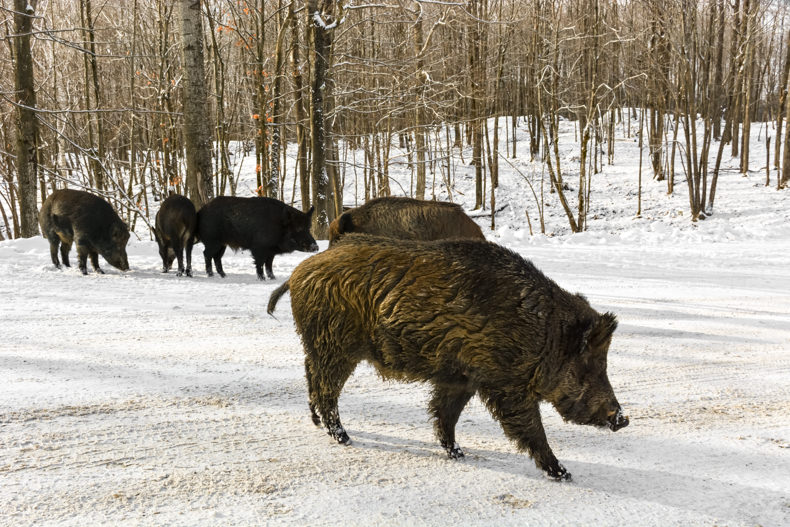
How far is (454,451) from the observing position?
3645 mm

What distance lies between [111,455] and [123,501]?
57 centimetres

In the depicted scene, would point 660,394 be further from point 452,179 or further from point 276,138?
point 452,179

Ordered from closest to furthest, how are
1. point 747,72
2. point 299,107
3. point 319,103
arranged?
point 319,103 < point 299,107 < point 747,72

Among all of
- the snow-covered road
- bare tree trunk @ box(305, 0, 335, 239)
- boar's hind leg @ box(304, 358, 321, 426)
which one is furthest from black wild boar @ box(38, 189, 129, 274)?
boar's hind leg @ box(304, 358, 321, 426)

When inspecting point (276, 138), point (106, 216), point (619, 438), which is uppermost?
point (276, 138)

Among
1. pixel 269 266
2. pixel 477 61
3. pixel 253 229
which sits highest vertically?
pixel 477 61

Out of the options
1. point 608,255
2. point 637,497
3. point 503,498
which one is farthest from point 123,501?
point 608,255

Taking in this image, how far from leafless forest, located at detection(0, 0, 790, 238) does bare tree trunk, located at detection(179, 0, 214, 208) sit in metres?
0.02

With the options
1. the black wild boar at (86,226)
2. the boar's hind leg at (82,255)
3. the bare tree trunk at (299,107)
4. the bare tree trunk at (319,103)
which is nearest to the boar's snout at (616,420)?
the black wild boar at (86,226)

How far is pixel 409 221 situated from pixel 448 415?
3991 mm

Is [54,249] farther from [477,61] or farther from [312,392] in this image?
[477,61]

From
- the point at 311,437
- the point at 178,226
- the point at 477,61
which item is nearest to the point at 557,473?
the point at 311,437

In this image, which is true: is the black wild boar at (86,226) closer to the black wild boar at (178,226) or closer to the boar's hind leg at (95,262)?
the boar's hind leg at (95,262)

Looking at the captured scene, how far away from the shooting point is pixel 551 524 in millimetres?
2971
